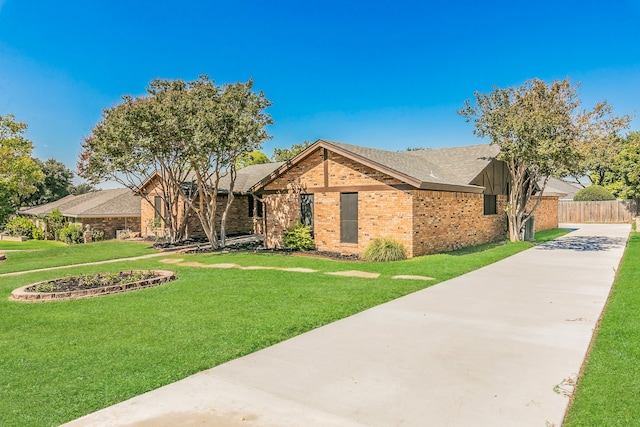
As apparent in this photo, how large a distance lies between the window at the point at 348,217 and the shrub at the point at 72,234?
57.9 ft

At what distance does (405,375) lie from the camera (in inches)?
184

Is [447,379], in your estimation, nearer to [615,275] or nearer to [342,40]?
[615,275]

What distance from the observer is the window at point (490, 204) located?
1980 cm

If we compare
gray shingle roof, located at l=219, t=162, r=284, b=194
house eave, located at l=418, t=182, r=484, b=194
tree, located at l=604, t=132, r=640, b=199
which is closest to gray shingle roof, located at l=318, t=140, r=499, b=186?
house eave, located at l=418, t=182, r=484, b=194

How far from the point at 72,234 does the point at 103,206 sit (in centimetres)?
279

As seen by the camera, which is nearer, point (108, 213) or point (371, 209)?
point (371, 209)

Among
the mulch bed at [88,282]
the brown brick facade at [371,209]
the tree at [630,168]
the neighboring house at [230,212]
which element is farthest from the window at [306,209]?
the tree at [630,168]

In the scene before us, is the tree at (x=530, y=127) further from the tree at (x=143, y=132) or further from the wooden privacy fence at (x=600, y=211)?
the wooden privacy fence at (x=600, y=211)

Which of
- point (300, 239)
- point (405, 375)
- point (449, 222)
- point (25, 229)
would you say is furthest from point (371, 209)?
point (25, 229)

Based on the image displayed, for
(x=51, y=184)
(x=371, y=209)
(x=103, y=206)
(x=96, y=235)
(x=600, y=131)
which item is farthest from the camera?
(x=51, y=184)

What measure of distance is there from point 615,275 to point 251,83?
13.6 metres

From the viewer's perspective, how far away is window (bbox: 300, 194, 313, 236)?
56.6ft

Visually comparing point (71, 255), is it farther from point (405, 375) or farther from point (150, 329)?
point (405, 375)

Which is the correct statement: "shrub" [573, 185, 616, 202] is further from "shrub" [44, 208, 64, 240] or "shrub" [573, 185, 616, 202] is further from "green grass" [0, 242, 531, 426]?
"shrub" [44, 208, 64, 240]
